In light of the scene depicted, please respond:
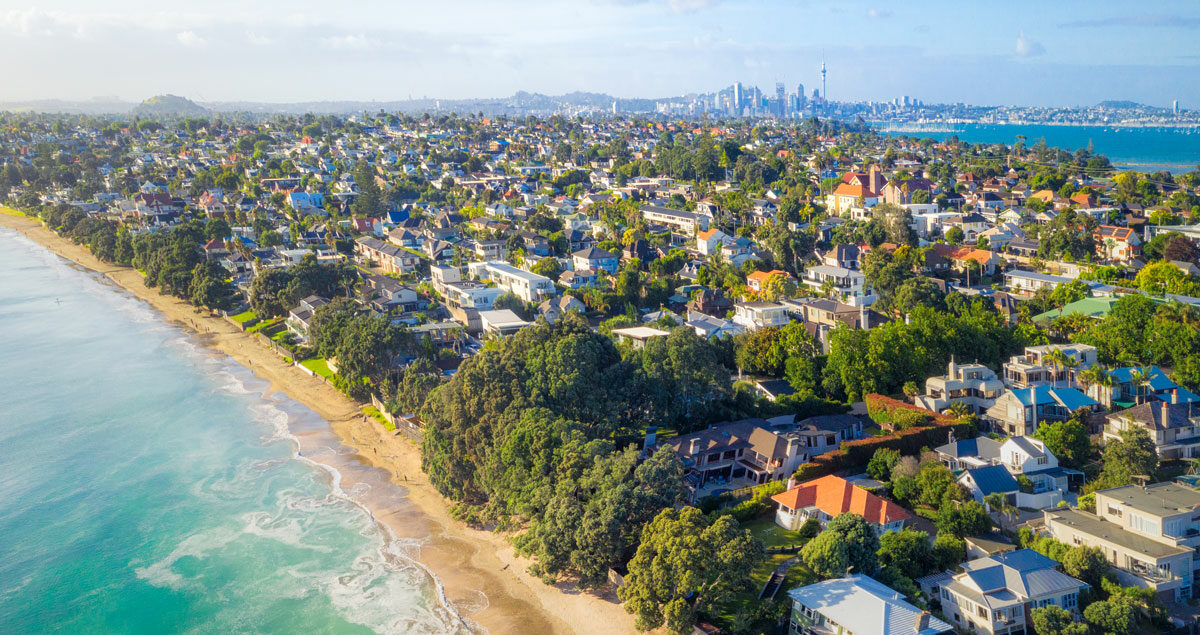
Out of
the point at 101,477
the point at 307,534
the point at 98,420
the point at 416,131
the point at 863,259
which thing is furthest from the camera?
the point at 416,131

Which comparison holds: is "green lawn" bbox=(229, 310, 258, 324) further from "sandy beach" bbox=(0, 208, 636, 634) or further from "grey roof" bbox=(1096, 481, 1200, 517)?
"grey roof" bbox=(1096, 481, 1200, 517)

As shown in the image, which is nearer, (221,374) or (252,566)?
(252,566)

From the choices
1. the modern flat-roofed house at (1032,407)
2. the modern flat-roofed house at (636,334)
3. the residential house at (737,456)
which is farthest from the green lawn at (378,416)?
the modern flat-roofed house at (1032,407)

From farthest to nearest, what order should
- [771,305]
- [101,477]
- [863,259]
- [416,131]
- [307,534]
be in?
[416,131], [863,259], [771,305], [101,477], [307,534]

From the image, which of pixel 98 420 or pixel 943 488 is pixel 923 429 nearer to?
pixel 943 488

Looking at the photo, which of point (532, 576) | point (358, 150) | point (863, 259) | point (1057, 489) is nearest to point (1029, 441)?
point (1057, 489)

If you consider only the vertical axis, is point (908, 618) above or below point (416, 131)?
below

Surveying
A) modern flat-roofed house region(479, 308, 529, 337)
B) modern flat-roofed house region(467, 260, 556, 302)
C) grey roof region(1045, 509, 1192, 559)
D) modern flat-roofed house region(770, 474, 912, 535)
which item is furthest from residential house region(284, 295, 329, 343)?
grey roof region(1045, 509, 1192, 559)
